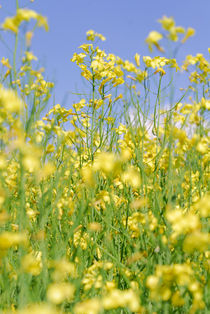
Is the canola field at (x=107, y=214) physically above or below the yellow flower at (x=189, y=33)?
below

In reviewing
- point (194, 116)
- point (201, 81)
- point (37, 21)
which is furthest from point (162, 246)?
point (201, 81)

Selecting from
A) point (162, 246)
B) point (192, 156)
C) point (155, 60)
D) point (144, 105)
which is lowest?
point (162, 246)

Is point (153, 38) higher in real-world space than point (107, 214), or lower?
higher

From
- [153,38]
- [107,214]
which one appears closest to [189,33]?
[153,38]

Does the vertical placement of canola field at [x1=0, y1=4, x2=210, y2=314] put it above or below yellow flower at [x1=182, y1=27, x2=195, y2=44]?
below

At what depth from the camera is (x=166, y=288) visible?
4.35 feet

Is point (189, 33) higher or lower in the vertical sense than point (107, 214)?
higher

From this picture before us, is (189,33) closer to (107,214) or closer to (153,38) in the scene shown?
(153,38)

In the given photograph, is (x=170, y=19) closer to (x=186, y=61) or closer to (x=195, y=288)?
(x=186, y=61)

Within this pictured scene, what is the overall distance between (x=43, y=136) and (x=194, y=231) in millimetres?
1312

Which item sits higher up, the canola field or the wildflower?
the wildflower

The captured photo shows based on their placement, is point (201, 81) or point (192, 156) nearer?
point (192, 156)

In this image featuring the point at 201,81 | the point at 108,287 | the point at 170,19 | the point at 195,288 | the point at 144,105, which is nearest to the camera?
the point at 195,288

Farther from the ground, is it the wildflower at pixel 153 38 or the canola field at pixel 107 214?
the wildflower at pixel 153 38
